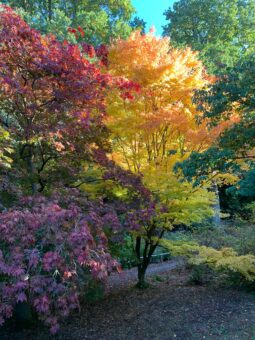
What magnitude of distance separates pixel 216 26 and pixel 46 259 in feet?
73.3

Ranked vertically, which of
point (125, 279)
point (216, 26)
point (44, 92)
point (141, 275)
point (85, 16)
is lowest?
point (125, 279)

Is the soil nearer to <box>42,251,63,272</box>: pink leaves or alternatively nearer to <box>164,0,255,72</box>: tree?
<box>42,251,63,272</box>: pink leaves

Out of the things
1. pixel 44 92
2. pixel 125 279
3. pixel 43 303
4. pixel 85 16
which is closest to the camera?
pixel 43 303

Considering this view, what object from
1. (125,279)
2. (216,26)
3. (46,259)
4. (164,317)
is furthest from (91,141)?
(216,26)

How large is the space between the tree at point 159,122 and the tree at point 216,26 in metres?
15.2

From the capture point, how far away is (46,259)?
3.29m

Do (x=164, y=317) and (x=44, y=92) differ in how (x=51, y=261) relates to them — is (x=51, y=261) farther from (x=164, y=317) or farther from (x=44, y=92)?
(x=164, y=317)

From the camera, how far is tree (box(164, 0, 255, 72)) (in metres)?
21.2

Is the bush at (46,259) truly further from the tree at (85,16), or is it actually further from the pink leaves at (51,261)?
the tree at (85,16)

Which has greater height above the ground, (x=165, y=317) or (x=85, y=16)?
(x=85, y=16)

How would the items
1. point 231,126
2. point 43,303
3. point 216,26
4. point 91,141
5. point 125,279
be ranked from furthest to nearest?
point 216,26 → point 125,279 → point 231,126 → point 91,141 → point 43,303

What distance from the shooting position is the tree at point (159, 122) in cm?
637

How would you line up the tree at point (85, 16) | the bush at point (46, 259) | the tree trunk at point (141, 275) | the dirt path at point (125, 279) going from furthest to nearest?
the tree at point (85, 16) → the dirt path at point (125, 279) → the tree trunk at point (141, 275) → the bush at point (46, 259)

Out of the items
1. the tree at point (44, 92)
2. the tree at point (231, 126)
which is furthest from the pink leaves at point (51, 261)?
the tree at point (231, 126)
